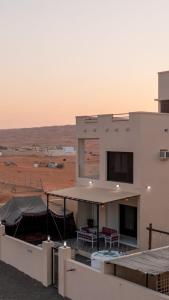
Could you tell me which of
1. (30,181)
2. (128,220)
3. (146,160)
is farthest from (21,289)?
(30,181)

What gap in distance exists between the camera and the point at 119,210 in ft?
65.7

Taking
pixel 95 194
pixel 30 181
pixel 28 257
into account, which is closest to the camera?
pixel 28 257

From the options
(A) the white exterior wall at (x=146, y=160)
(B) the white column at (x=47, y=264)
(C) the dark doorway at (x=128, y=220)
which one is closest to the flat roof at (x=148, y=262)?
(B) the white column at (x=47, y=264)

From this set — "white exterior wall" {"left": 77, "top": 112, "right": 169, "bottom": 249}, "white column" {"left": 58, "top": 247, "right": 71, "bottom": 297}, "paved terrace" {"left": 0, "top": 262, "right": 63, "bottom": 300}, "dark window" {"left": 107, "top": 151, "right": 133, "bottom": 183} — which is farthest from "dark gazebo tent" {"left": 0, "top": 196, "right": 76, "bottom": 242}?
"white column" {"left": 58, "top": 247, "right": 71, "bottom": 297}

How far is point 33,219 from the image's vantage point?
69.2 ft

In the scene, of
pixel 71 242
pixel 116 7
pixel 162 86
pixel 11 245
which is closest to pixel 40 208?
pixel 71 242

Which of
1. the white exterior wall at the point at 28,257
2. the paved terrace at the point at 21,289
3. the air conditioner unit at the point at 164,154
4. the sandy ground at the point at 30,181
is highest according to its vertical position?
the air conditioner unit at the point at 164,154

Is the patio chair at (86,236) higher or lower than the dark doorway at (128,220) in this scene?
lower

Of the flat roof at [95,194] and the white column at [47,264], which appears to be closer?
the white column at [47,264]

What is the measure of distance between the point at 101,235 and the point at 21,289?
548cm

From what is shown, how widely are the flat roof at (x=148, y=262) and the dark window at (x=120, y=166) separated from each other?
6.63 meters

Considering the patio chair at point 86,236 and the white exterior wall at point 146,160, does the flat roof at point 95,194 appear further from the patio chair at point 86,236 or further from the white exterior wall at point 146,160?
the patio chair at point 86,236

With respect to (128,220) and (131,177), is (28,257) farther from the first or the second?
(131,177)

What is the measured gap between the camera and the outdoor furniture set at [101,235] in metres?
18.8
